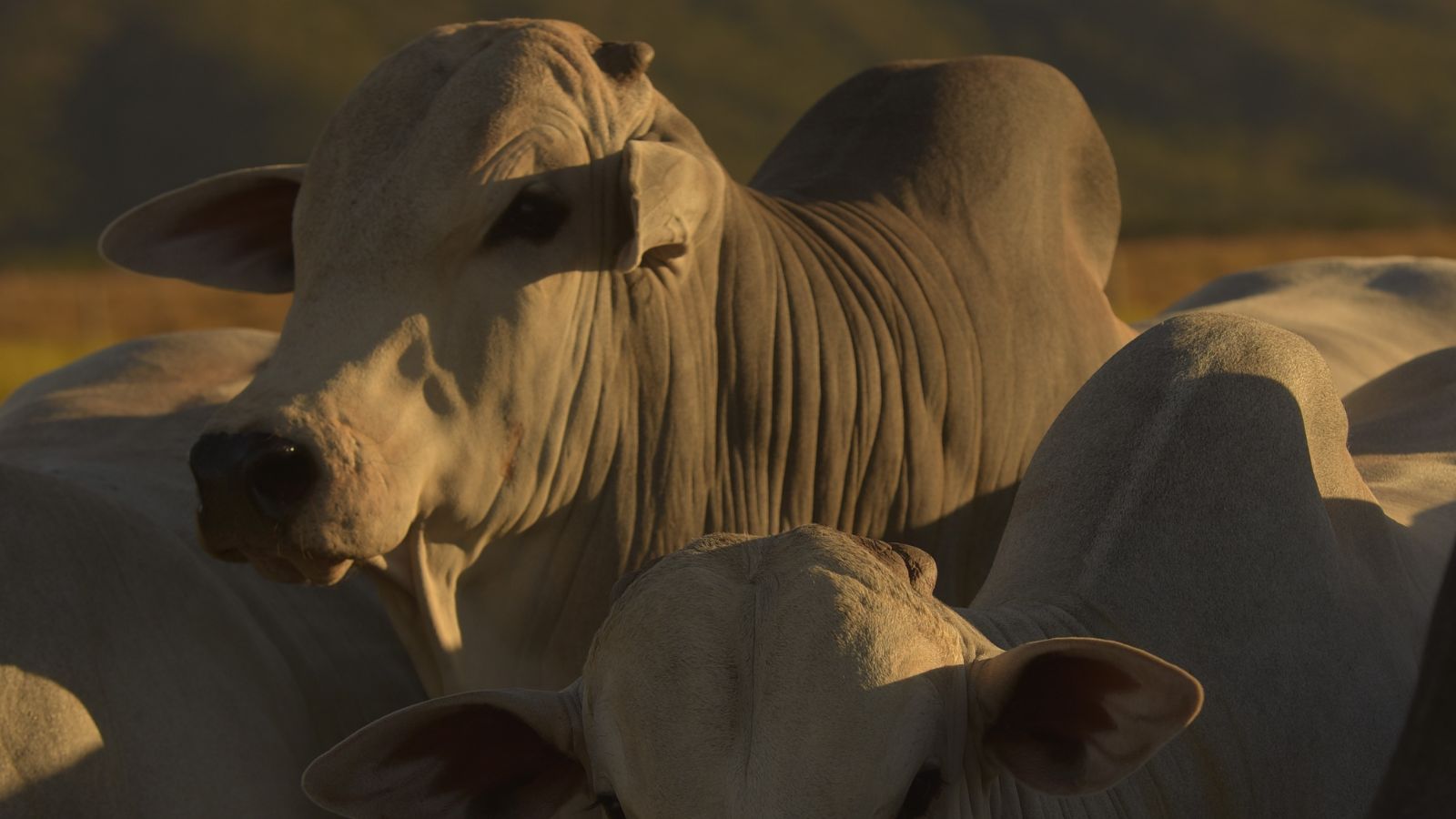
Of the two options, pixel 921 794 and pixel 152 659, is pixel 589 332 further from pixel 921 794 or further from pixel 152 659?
pixel 921 794

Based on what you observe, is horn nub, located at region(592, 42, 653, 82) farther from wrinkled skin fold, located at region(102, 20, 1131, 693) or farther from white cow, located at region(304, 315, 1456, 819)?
white cow, located at region(304, 315, 1456, 819)

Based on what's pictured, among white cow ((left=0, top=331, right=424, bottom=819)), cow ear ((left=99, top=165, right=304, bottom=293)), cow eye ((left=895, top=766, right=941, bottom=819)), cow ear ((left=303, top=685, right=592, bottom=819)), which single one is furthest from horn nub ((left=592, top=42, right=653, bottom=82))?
cow eye ((left=895, top=766, right=941, bottom=819))

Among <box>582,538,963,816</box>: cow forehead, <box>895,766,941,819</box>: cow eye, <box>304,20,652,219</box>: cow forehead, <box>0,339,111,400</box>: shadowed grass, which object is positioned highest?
<box>304,20,652,219</box>: cow forehead

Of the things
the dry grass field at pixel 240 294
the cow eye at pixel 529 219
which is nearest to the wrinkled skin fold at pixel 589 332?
the cow eye at pixel 529 219

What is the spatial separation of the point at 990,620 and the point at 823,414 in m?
1.08

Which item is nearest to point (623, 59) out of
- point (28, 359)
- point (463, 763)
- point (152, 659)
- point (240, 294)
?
point (152, 659)

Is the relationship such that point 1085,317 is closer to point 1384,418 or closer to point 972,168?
point 972,168

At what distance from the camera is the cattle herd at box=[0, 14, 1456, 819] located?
8.50ft

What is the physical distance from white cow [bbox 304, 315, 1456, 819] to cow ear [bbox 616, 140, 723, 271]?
76 centimetres

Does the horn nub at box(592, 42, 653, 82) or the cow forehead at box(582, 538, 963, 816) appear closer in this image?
the cow forehead at box(582, 538, 963, 816)

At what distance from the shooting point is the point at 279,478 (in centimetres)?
330

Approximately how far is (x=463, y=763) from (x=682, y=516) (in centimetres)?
115

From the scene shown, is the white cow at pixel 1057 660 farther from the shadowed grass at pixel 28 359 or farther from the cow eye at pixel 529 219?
the shadowed grass at pixel 28 359

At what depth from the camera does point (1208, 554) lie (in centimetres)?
338
